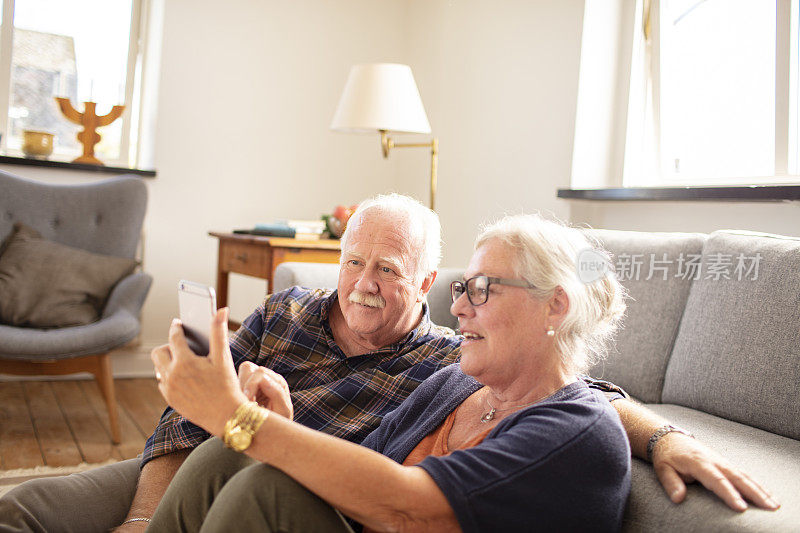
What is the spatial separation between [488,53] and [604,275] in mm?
2410

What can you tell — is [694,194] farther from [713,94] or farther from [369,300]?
[369,300]

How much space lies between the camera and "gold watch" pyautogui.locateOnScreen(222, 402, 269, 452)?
933 mm

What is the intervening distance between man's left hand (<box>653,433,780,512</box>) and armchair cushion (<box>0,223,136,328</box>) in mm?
2491

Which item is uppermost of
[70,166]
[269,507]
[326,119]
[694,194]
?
[326,119]

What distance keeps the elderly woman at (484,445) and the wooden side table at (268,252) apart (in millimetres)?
1642

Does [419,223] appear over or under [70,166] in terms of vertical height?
under

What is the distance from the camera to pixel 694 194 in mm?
2275

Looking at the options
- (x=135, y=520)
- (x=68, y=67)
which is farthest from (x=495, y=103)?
(x=135, y=520)

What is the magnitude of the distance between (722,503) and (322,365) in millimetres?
Answer: 865

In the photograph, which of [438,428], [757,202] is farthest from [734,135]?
[438,428]

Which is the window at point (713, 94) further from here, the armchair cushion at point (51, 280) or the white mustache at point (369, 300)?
the armchair cushion at point (51, 280)

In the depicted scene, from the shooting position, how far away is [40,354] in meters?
2.61

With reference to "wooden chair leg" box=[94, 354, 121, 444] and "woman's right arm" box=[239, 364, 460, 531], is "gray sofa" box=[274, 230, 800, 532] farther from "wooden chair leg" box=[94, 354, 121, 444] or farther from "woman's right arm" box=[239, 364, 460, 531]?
"wooden chair leg" box=[94, 354, 121, 444]

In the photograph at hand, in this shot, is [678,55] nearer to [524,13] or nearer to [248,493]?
[524,13]
